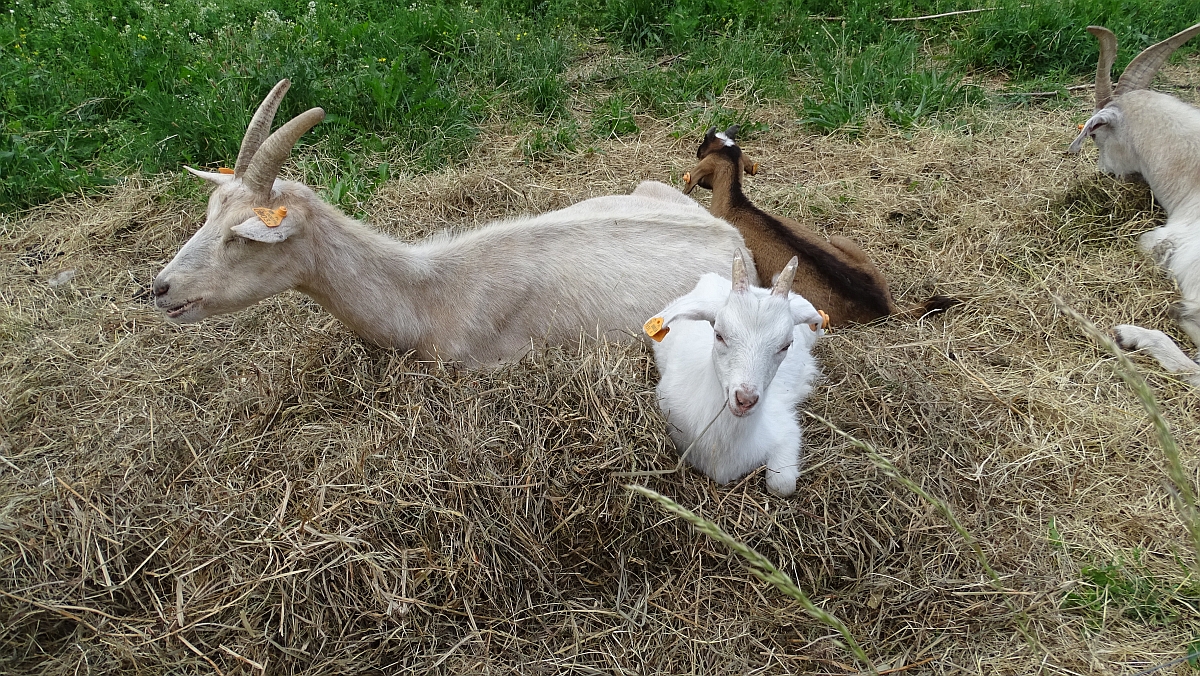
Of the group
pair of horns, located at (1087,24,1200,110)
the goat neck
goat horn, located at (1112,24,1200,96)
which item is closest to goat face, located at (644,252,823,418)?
the goat neck

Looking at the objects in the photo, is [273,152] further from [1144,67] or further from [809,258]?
[1144,67]

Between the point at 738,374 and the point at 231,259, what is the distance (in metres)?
2.32

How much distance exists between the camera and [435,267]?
3.88 m

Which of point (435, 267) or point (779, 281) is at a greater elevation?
point (779, 281)

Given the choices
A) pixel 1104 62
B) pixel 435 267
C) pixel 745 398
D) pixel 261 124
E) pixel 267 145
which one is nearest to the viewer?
pixel 745 398

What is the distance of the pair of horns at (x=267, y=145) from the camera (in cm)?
323

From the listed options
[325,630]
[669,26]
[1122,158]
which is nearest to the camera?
[325,630]

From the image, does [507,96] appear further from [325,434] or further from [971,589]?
[971,589]

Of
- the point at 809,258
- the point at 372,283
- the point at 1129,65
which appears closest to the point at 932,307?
the point at 809,258

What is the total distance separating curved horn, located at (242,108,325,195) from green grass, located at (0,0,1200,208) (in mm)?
2413

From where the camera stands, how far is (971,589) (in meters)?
2.95

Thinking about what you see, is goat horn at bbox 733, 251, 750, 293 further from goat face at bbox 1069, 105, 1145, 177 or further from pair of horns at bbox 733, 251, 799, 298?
goat face at bbox 1069, 105, 1145, 177

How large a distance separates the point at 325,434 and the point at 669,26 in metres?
5.80

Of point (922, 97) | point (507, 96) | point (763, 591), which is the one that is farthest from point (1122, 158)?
point (507, 96)
